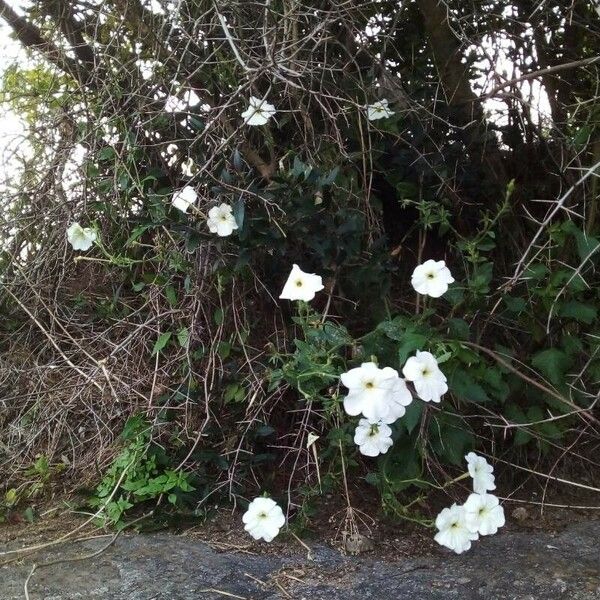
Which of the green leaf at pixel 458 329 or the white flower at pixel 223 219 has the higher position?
the white flower at pixel 223 219

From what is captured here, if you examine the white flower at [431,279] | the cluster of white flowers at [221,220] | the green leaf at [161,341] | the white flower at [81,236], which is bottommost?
the green leaf at [161,341]

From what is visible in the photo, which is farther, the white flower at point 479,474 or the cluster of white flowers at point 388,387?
the white flower at point 479,474

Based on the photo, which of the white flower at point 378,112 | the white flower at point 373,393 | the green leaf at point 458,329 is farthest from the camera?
the white flower at point 378,112

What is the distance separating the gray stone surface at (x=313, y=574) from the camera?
1676 mm

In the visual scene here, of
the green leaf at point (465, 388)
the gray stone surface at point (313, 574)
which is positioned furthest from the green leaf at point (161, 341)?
the green leaf at point (465, 388)

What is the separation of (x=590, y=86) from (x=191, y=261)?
1681mm

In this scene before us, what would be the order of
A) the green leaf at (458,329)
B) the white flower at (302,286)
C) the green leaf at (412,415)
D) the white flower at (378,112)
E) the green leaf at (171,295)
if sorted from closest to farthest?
1. the green leaf at (412,415)
2. the white flower at (302,286)
3. the green leaf at (458,329)
4. the white flower at (378,112)
5. the green leaf at (171,295)

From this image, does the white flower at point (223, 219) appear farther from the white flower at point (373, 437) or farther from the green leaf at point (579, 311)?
the green leaf at point (579, 311)

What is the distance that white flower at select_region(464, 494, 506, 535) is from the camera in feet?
5.60

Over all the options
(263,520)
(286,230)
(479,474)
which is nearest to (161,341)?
(286,230)

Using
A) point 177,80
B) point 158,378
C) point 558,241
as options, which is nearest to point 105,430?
point 158,378

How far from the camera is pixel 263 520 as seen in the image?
5.94ft

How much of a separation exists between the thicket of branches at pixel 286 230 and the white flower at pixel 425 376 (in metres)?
0.11

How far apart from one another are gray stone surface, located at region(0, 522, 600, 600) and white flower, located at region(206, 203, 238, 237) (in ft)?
3.02
